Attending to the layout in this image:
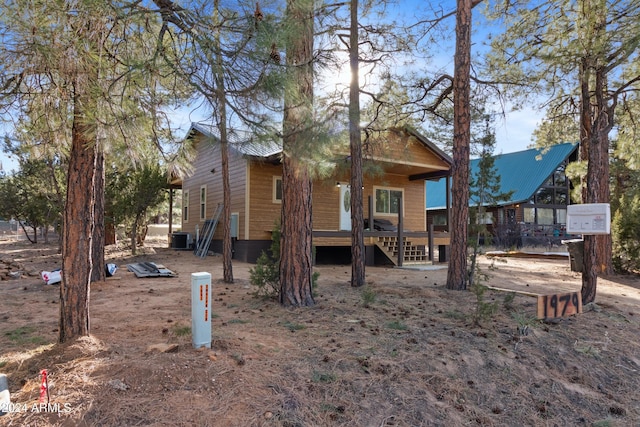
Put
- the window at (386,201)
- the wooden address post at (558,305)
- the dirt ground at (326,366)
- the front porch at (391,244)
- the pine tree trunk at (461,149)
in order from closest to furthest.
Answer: the dirt ground at (326,366), the wooden address post at (558,305), the pine tree trunk at (461,149), the front porch at (391,244), the window at (386,201)

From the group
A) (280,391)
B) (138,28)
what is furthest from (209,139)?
(280,391)

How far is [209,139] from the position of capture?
391 cm

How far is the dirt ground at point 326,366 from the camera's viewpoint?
2.59 meters

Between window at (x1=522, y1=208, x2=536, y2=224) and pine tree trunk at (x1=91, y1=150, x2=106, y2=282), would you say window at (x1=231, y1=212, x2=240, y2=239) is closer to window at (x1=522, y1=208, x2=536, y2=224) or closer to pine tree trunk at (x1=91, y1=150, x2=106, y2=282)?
pine tree trunk at (x1=91, y1=150, x2=106, y2=282)

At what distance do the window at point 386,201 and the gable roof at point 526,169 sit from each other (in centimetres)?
835

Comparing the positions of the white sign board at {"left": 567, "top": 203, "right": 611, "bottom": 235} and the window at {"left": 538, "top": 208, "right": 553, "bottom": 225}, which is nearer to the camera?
the white sign board at {"left": 567, "top": 203, "right": 611, "bottom": 235}

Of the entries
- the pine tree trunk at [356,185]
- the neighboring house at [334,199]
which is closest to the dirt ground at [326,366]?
the pine tree trunk at [356,185]

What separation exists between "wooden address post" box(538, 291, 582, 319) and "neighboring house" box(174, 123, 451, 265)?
613cm

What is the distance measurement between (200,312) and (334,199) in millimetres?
11050

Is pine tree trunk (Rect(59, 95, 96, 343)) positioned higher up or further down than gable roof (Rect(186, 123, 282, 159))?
further down

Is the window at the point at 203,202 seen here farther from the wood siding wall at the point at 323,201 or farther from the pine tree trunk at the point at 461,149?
the pine tree trunk at the point at 461,149

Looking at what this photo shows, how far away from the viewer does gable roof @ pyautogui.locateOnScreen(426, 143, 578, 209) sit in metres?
23.7

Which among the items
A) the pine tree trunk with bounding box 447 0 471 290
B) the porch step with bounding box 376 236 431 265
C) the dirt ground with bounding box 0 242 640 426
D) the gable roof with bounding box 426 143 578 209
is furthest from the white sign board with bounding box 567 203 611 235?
the gable roof with bounding box 426 143 578 209

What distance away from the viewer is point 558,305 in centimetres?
488
